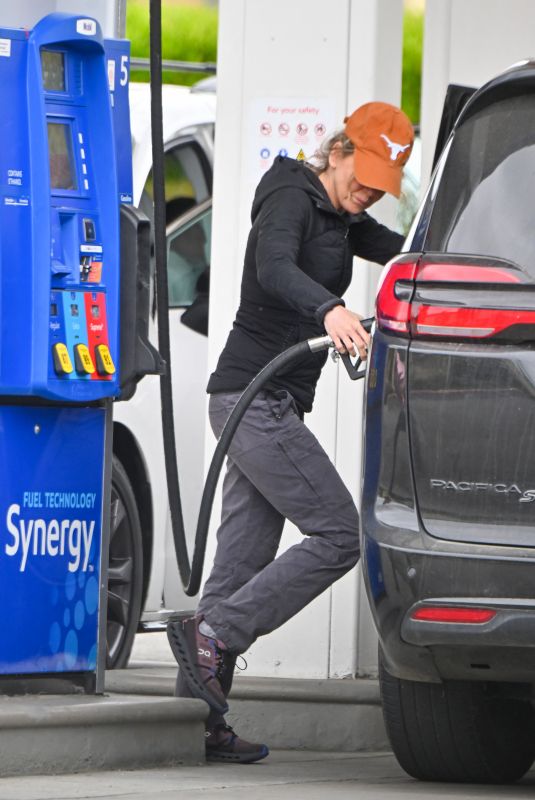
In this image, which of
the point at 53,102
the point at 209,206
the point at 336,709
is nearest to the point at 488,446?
the point at 53,102

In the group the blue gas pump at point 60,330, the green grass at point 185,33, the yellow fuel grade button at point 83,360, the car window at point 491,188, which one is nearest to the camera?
the car window at point 491,188

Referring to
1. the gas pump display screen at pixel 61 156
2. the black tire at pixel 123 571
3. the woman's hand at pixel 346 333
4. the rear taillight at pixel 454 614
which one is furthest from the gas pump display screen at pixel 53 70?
the black tire at pixel 123 571

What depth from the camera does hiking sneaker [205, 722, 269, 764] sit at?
223 inches

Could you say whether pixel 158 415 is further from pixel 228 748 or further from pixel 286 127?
pixel 228 748

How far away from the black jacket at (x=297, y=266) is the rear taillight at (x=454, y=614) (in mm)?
1311

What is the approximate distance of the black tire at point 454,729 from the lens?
5.00 meters

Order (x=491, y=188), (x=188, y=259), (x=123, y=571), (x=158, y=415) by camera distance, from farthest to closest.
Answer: (x=188, y=259) → (x=158, y=415) → (x=123, y=571) → (x=491, y=188)

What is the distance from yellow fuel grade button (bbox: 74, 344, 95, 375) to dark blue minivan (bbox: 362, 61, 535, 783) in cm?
114

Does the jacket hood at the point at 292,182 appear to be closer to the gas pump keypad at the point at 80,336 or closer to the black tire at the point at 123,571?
the gas pump keypad at the point at 80,336

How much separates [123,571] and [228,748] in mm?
1749

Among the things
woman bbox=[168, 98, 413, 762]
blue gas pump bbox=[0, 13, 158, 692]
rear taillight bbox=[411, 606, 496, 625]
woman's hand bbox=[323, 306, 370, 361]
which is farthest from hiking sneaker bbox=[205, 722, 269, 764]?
rear taillight bbox=[411, 606, 496, 625]

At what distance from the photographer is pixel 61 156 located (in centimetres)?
548

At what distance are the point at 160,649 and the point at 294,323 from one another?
3.92 metres

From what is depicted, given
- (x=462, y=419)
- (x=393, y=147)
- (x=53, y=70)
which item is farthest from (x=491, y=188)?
(x=53, y=70)
